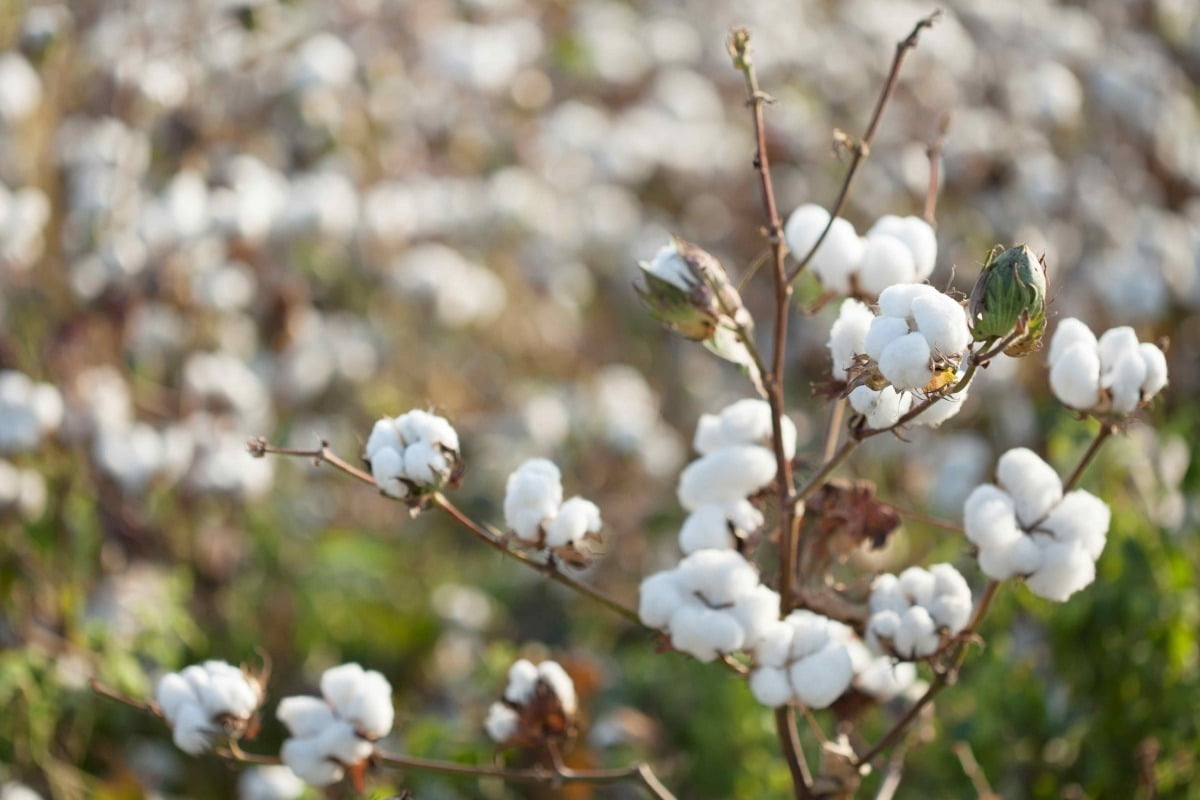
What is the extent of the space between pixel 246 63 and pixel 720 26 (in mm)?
2024

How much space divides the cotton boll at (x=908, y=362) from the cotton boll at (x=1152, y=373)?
0.25 meters

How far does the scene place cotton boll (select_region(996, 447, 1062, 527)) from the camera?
3.30 ft

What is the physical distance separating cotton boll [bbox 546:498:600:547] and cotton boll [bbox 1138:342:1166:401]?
419 mm

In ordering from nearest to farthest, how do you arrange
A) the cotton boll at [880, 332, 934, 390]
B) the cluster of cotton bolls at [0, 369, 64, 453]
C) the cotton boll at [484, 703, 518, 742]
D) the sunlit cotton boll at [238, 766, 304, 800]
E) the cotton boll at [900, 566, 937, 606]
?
the cotton boll at [880, 332, 934, 390] → the cotton boll at [900, 566, 937, 606] → the cotton boll at [484, 703, 518, 742] → the sunlit cotton boll at [238, 766, 304, 800] → the cluster of cotton bolls at [0, 369, 64, 453]

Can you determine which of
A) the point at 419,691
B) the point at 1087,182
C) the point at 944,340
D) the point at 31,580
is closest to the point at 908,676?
the point at 944,340

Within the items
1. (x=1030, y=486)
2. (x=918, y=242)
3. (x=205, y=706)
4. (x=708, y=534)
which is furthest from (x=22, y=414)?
(x=1030, y=486)

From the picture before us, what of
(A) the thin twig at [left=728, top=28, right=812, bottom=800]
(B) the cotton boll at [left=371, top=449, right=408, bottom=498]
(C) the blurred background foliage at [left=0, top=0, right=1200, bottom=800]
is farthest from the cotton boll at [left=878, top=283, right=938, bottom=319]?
(C) the blurred background foliage at [left=0, top=0, right=1200, bottom=800]

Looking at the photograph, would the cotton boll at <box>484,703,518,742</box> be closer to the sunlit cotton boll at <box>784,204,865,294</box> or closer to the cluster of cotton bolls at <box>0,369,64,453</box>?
the sunlit cotton boll at <box>784,204,865,294</box>

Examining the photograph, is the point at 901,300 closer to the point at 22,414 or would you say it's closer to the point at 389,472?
the point at 389,472

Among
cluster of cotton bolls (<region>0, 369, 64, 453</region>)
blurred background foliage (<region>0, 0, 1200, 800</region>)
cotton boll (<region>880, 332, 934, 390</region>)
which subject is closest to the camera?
cotton boll (<region>880, 332, 934, 390</region>)

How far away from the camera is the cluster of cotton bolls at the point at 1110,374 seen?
0.98m

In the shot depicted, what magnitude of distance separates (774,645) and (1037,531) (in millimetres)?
216

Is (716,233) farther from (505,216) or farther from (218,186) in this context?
(218,186)

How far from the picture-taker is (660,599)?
1.02 m
